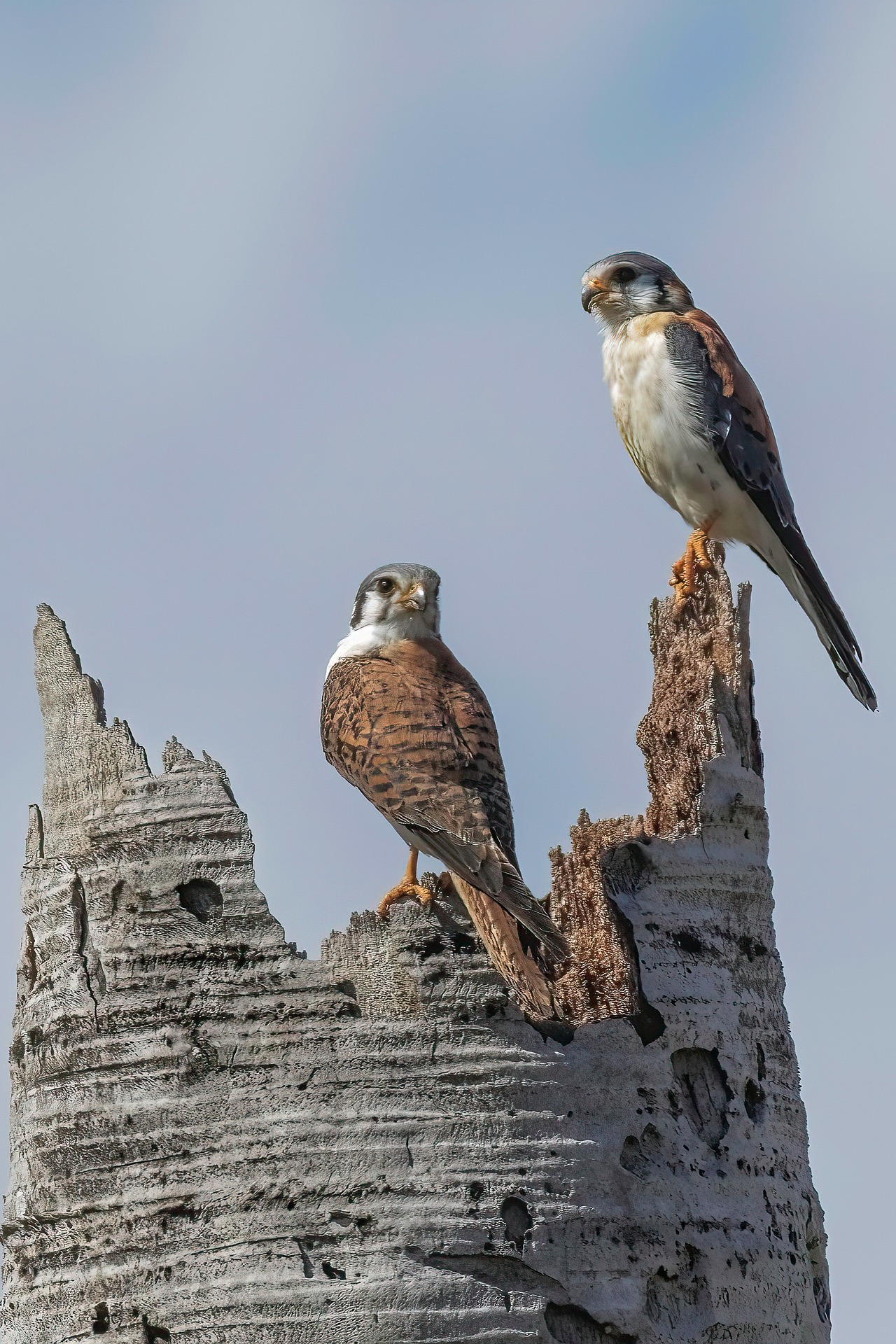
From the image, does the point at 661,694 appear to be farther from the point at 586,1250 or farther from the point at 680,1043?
the point at 586,1250

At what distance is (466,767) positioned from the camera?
590 cm

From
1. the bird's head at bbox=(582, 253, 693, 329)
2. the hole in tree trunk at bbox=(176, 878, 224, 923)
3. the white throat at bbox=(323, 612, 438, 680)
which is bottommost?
the hole in tree trunk at bbox=(176, 878, 224, 923)

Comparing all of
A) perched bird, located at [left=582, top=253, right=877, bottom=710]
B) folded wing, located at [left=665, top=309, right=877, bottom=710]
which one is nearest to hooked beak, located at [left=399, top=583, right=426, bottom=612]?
perched bird, located at [left=582, top=253, right=877, bottom=710]

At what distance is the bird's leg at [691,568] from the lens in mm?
6500

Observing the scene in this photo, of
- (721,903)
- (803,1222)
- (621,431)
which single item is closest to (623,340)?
(621,431)

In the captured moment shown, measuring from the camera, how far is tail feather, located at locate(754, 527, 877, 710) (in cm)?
802

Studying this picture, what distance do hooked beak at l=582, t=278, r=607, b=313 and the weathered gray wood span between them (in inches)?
177

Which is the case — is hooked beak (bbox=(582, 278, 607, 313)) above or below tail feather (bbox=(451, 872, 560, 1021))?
above

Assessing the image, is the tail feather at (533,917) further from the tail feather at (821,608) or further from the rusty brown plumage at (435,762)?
the tail feather at (821,608)

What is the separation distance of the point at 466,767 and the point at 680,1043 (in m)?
1.22

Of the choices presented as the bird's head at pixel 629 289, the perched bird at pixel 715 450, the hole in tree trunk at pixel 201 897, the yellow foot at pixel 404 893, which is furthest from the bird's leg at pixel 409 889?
the bird's head at pixel 629 289

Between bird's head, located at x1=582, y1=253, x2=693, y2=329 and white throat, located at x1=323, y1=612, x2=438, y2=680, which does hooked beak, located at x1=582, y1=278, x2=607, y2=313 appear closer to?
bird's head, located at x1=582, y1=253, x2=693, y2=329

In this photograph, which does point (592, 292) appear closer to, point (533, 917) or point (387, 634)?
point (387, 634)

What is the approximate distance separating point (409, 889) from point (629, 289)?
4504mm
